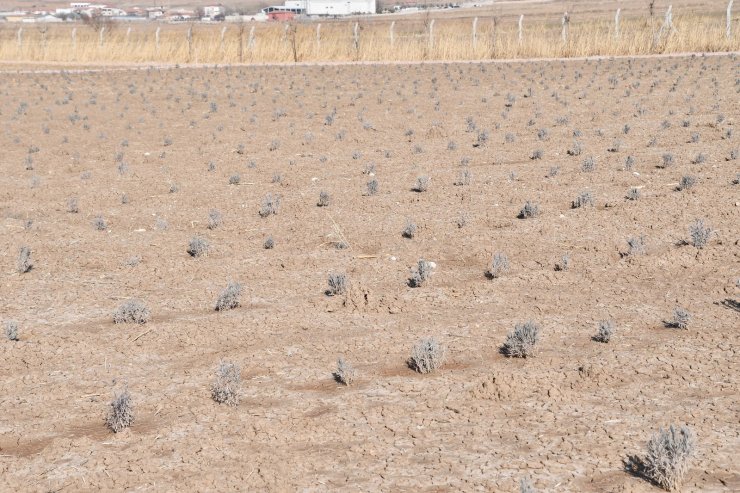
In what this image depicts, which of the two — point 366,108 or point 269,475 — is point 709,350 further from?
point 366,108

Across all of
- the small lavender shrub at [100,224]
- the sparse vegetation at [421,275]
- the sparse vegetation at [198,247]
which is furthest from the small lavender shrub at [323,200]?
the sparse vegetation at [421,275]

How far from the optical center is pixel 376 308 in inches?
293

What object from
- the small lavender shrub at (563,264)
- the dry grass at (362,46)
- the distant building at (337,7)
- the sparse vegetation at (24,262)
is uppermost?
the distant building at (337,7)

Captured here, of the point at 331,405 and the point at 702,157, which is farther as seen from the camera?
the point at 702,157

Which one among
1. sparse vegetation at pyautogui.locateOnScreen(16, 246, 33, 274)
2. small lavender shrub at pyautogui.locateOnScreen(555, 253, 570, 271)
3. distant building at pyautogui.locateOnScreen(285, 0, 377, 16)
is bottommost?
sparse vegetation at pyautogui.locateOnScreen(16, 246, 33, 274)

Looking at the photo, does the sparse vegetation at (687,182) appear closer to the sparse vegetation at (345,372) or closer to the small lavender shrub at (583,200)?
the small lavender shrub at (583,200)

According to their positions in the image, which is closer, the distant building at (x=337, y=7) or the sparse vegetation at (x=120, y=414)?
the sparse vegetation at (x=120, y=414)

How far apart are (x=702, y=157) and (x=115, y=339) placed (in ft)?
29.4

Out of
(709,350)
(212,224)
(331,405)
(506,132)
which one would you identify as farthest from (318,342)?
(506,132)

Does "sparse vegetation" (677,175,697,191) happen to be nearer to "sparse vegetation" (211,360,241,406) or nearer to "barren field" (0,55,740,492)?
"barren field" (0,55,740,492)

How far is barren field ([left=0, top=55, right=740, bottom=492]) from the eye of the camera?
16.4 feet

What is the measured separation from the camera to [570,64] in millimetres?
32406

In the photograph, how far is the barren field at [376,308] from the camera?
16.4 ft

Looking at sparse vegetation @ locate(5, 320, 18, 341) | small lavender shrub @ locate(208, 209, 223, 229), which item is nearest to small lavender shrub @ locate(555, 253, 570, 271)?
small lavender shrub @ locate(208, 209, 223, 229)
